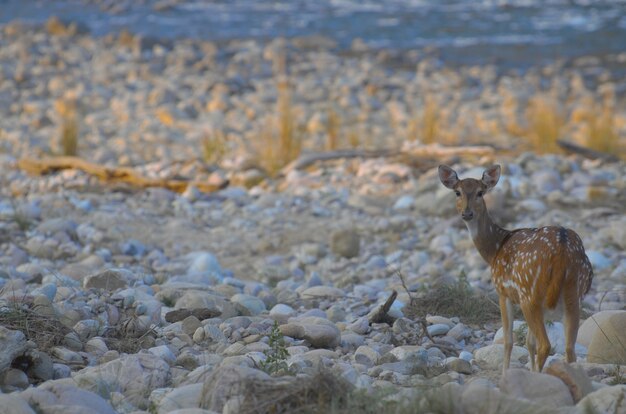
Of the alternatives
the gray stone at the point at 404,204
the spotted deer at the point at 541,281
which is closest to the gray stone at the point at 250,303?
the spotted deer at the point at 541,281

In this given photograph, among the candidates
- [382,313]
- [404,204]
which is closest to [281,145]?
[404,204]

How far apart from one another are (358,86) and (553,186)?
9430 mm

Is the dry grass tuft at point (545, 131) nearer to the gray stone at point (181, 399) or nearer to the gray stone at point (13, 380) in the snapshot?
the gray stone at point (181, 399)

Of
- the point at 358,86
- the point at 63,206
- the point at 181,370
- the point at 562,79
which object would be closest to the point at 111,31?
the point at 358,86

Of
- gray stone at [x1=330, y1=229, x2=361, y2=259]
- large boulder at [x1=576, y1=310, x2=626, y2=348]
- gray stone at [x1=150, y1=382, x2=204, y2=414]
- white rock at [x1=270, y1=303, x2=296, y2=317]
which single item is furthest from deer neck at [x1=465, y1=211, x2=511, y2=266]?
gray stone at [x1=330, y1=229, x2=361, y2=259]

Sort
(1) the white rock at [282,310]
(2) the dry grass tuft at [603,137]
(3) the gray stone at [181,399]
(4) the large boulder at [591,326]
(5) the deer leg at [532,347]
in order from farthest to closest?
(2) the dry grass tuft at [603,137], (1) the white rock at [282,310], (4) the large boulder at [591,326], (5) the deer leg at [532,347], (3) the gray stone at [181,399]

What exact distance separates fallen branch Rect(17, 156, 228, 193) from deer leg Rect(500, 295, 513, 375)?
572 centimetres

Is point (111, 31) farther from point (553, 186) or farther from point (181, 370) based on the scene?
point (181, 370)

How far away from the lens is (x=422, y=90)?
18969 millimetres

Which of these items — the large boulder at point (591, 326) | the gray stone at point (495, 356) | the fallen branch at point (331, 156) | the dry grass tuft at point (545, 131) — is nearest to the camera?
the gray stone at point (495, 356)

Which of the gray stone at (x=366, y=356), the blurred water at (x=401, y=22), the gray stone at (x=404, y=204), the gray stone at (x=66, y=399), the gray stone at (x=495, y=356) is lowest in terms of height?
the blurred water at (x=401, y=22)

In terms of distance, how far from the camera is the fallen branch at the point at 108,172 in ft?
34.2

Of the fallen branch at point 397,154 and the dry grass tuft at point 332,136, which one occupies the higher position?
the fallen branch at point 397,154

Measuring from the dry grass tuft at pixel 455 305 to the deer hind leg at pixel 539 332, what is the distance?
4.93ft
